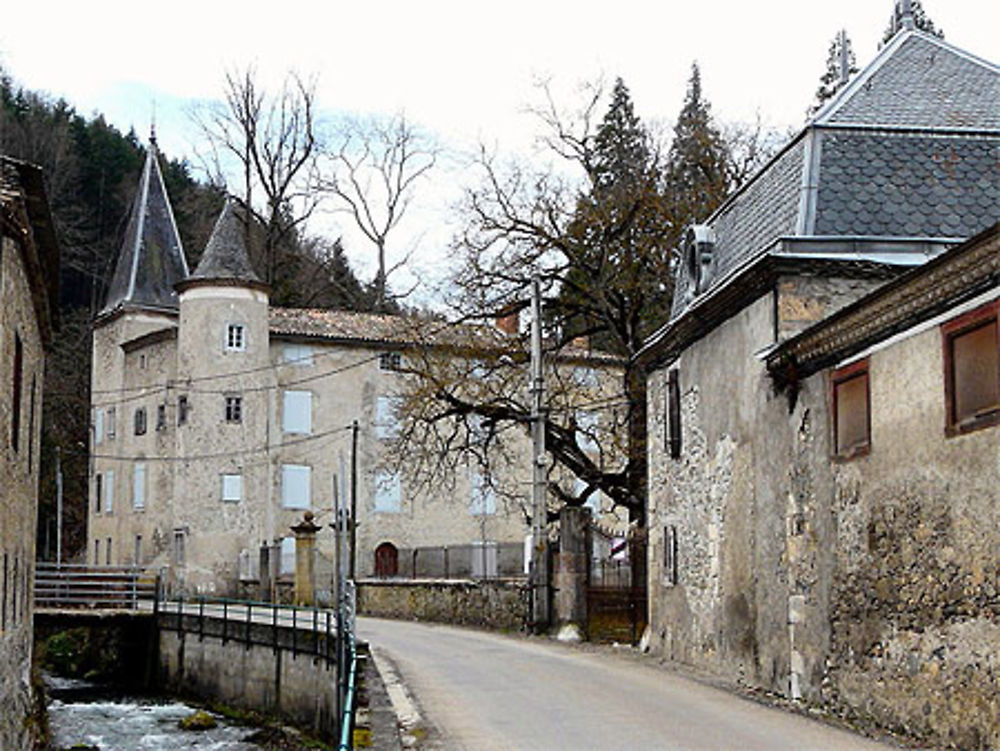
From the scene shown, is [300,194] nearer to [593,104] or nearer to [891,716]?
[593,104]

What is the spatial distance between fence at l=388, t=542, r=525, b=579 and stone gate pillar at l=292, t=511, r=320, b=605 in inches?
183

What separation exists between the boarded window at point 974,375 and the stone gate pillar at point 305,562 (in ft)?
82.5

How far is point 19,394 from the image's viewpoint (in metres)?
16.3

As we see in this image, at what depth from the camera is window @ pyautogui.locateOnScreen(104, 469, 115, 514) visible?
52781mm

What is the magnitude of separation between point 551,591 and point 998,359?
1743 centimetres

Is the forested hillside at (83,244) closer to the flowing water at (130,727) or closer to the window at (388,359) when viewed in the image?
the window at (388,359)

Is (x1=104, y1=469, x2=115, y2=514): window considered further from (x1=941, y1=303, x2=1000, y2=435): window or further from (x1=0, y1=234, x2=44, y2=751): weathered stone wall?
(x1=941, y1=303, x2=1000, y2=435): window

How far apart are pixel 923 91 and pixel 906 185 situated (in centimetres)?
197

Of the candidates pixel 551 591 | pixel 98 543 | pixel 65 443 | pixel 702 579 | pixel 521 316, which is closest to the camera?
pixel 702 579

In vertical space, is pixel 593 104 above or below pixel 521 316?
above

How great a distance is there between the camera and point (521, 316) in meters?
32.2

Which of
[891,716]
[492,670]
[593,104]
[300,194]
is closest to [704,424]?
[492,670]

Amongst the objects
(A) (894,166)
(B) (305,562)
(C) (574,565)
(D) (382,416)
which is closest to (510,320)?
(B) (305,562)

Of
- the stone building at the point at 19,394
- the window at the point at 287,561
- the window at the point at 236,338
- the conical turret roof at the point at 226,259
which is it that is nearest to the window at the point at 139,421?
the window at the point at 236,338
